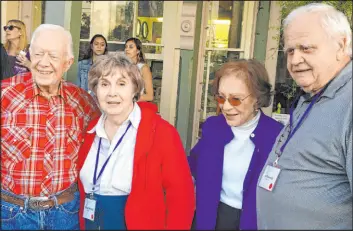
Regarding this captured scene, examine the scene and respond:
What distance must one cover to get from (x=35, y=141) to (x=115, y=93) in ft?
1.63

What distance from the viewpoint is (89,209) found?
1.98m

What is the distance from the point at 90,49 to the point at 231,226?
10.1 ft

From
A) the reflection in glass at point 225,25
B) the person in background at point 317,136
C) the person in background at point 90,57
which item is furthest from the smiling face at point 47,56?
the reflection in glass at point 225,25

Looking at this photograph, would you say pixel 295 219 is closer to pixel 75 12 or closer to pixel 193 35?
pixel 75 12

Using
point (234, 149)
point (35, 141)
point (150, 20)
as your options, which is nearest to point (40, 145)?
point (35, 141)

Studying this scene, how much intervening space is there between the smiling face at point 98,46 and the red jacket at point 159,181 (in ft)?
9.00

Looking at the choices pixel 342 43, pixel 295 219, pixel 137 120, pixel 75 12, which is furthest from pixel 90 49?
pixel 295 219

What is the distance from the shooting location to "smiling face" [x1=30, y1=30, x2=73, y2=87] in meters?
2.09

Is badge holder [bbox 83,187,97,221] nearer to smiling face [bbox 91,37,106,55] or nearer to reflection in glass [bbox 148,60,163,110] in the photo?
smiling face [bbox 91,37,106,55]

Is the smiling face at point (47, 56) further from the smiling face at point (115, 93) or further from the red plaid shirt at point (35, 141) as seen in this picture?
the smiling face at point (115, 93)

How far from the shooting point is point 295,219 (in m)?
1.18

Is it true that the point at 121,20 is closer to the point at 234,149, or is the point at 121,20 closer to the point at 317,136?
the point at 234,149

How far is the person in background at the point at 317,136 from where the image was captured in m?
1.53

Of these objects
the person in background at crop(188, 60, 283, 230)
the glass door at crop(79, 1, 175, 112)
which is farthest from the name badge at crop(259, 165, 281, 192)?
the glass door at crop(79, 1, 175, 112)
